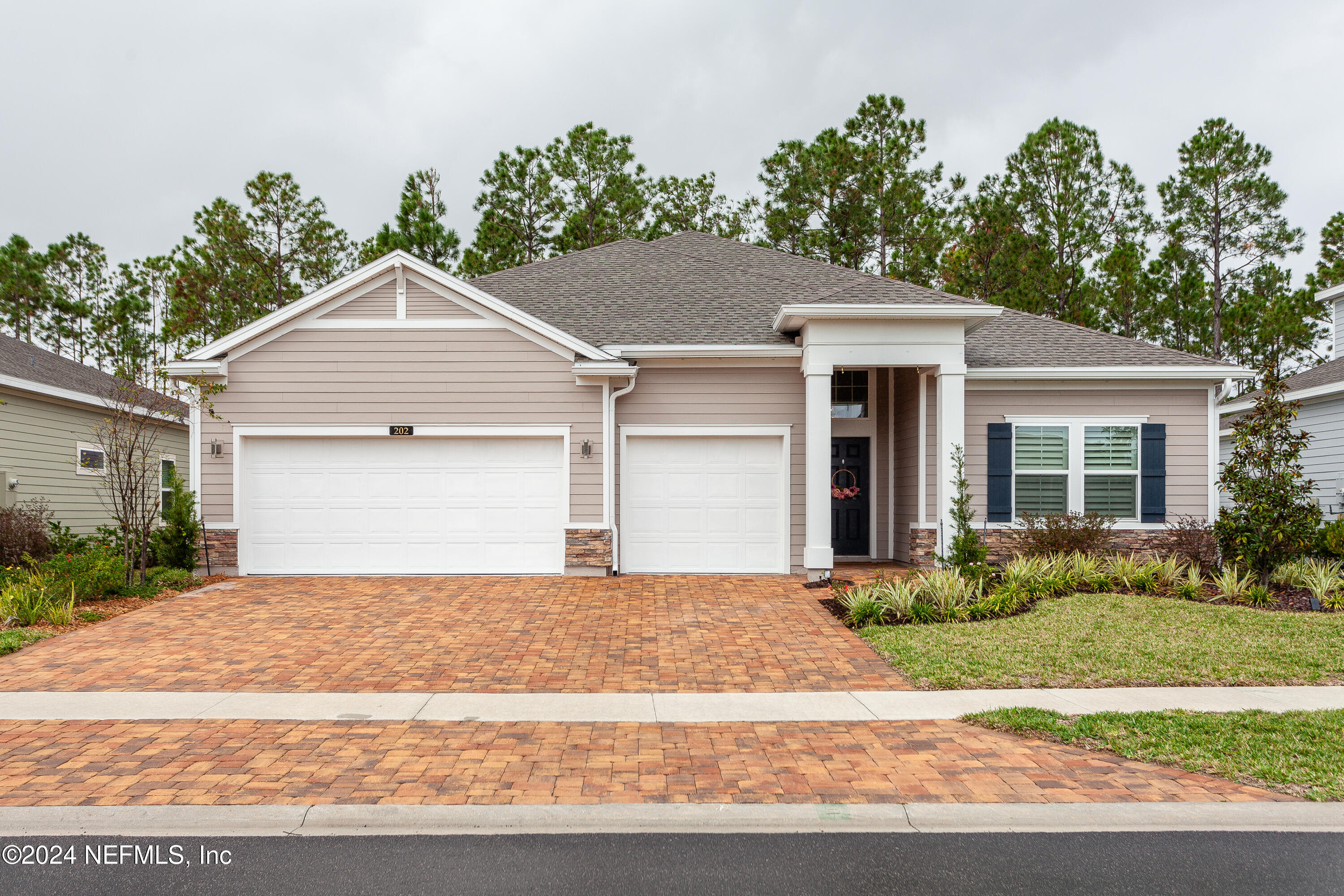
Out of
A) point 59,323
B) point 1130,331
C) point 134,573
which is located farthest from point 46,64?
point 1130,331

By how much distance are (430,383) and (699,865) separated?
10.2 metres

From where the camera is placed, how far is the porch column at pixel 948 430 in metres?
12.4

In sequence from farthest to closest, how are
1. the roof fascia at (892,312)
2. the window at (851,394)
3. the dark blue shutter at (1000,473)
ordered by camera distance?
1. the window at (851,394)
2. the dark blue shutter at (1000,473)
3. the roof fascia at (892,312)

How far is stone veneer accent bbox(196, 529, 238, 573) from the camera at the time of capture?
12.5 meters

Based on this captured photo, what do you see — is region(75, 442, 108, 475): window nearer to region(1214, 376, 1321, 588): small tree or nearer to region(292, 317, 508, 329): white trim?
region(292, 317, 508, 329): white trim

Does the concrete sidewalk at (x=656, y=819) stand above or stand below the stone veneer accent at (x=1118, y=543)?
below

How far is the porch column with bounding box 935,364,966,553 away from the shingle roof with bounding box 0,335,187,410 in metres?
14.1

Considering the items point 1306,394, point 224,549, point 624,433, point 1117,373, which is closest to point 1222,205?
point 1306,394

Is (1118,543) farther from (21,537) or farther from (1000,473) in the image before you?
(21,537)

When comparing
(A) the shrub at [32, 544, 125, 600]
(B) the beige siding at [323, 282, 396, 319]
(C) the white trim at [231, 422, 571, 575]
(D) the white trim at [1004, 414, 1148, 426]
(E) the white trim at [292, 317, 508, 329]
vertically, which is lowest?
(A) the shrub at [32, 544, 125, 600]

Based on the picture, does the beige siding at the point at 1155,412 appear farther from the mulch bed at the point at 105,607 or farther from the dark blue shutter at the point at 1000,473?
the mulch bed at the point at 105,607

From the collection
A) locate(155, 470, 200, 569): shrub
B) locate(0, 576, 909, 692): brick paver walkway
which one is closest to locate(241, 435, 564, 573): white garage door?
locate(155, 470, 200, 569): shrub

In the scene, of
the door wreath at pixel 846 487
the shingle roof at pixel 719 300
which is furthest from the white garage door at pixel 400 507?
the door wreath at pixel 846 487

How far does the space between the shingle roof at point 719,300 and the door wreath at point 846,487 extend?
281 cm
